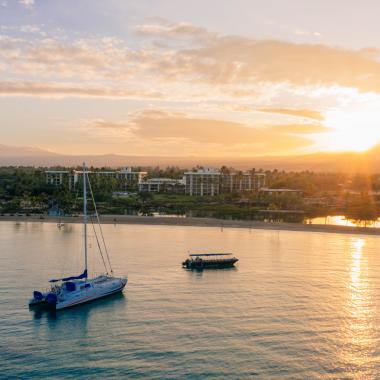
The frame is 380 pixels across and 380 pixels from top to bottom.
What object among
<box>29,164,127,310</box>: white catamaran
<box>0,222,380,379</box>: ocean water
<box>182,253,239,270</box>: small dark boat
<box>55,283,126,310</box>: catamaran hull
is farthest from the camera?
<box>182,253,239,270</box>: small dark boat

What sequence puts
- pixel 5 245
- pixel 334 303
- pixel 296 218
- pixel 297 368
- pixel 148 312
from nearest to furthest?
pixel 297 368 → pixel 148 312 → pixel 334 303 → pixel 5 245 → pixel 296 218

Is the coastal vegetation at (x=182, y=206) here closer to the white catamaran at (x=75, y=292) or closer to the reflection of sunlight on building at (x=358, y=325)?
the reflection of sunlight on building at (x=358, y=325)

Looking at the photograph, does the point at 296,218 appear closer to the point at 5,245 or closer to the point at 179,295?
the point at 5,245

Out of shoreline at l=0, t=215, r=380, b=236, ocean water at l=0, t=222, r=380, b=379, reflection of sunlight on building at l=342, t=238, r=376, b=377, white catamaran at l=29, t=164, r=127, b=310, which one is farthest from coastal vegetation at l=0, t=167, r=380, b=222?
white catamaran at l=29, t=164, r=127, b=310

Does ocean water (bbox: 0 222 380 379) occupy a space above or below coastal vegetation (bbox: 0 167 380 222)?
below

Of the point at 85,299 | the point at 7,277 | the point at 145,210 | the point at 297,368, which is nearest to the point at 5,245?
the point at 7,277

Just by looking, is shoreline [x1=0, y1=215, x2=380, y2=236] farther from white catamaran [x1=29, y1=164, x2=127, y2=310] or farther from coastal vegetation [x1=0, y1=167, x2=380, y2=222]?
white catamaran [x1=29, y1=164, x2=127, y2=310]

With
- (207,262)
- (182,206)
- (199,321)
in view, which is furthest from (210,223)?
(199,321)
